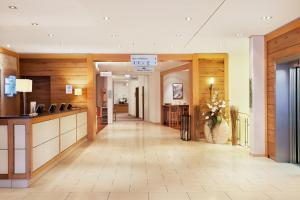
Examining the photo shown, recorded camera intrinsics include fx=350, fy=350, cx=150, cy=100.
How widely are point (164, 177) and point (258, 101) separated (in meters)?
3.63

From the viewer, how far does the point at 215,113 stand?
1126cm

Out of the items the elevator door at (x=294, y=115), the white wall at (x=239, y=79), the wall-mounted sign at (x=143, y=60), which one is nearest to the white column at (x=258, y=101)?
the elevator door at (x=294, y=115)

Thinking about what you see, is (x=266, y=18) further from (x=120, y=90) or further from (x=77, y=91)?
(x=120, y=90)

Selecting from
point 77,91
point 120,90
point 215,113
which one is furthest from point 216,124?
point 120,90

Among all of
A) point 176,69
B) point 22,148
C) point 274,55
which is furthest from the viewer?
point 176,69

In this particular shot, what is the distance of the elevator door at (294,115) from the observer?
25.0ft

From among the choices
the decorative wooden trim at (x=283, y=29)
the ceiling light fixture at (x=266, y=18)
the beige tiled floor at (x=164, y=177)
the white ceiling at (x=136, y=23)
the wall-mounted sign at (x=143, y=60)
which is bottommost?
the beige tiled floor at (x=164, y=177)

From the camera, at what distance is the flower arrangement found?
11125 mm

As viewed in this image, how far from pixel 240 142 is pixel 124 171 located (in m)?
5.43

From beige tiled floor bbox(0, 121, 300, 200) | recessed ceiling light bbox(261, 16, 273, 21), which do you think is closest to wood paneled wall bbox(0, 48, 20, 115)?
beige tiled floor bbox(0, 121, 300, 200)

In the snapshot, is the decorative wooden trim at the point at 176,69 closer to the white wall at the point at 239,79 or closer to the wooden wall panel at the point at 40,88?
the white wall at the point at 239,79

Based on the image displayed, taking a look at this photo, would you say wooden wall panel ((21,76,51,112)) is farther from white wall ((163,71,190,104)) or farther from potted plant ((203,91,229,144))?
white wall ((163,71,190,104))

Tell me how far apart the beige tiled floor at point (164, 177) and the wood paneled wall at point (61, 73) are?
3224mm

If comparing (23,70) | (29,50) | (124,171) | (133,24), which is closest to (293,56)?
(133,24)
